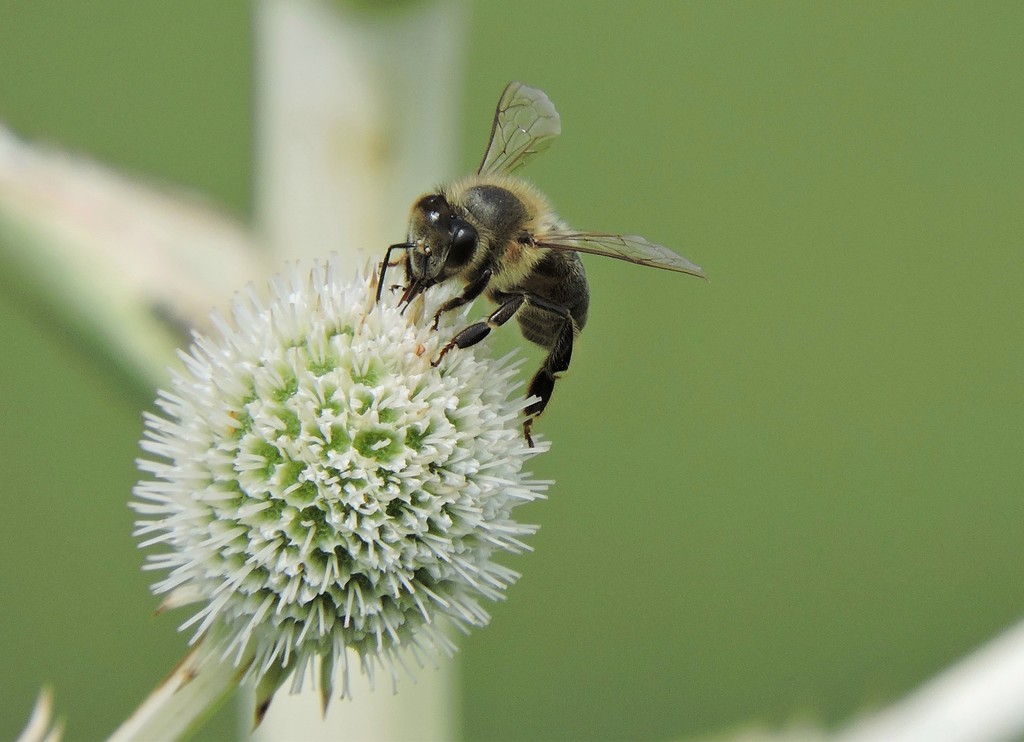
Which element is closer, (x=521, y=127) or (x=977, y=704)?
(x=977, y=704)

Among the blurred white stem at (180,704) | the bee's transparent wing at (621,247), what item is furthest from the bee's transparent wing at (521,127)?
the blurred white stem at (180,704)

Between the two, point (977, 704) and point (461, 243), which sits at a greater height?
point (461, 243)

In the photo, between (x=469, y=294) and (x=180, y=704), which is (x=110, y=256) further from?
(x=180, y=704)

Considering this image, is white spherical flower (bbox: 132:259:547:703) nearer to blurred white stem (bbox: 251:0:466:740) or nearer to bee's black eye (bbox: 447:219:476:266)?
bee's black eye (bbox: 447:219:476:266)

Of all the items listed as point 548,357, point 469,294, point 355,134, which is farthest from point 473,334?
point 355,134

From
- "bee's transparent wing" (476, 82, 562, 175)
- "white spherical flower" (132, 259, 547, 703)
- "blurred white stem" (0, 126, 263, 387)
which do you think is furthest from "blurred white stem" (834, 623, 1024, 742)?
"blurred white stem" (0, 126, 263, 387)

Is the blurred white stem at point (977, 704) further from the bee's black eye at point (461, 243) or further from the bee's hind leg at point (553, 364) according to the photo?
the bee's black eye at point (461, 243)
